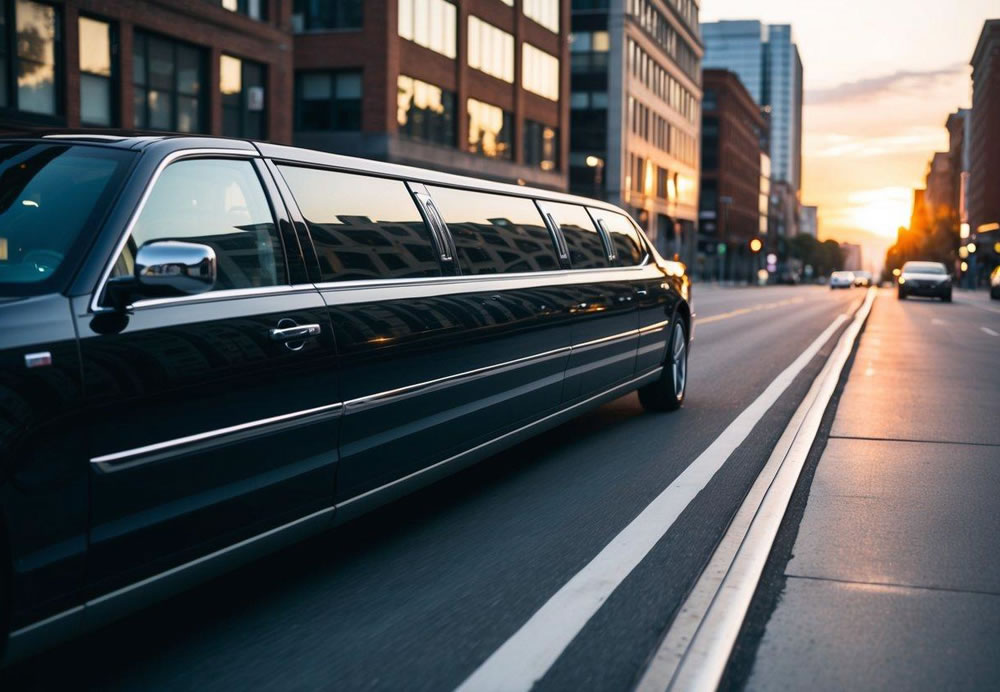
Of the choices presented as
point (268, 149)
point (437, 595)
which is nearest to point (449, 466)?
point (437, 595)

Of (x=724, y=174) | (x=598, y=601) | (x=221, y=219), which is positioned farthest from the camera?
(x=724, y=174)

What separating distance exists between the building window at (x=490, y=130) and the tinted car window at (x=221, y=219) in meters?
39.2

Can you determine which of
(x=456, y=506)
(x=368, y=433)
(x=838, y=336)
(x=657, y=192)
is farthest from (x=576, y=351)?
(x=657, y=192)

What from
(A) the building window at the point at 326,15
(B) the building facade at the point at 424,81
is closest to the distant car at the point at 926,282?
(B) the building facade at the point at 424,81

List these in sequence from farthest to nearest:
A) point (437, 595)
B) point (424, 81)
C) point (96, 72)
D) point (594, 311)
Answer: point (424, 81)
point (96, 72)
point (594, 311)
point (437, 595)

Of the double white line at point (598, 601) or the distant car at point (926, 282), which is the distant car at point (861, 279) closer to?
the distant car at point (926, 282)

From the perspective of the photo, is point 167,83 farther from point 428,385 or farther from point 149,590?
point 149,590

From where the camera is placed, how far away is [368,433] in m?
4.57

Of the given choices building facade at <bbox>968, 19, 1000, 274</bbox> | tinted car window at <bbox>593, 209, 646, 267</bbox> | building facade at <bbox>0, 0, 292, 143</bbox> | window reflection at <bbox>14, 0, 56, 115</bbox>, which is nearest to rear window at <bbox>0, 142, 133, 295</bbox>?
tinted car window at <bbox>593, 209, 646, 267</bbox>

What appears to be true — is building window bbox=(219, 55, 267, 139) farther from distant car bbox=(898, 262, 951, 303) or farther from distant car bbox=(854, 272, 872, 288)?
distant car bbox=(854, 272, 872, 288)

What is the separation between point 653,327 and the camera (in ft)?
28.8

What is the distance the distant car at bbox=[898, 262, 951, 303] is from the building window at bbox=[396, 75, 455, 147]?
66.4 ft

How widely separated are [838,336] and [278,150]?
1750 centimetres

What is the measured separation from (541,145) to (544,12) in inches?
227
